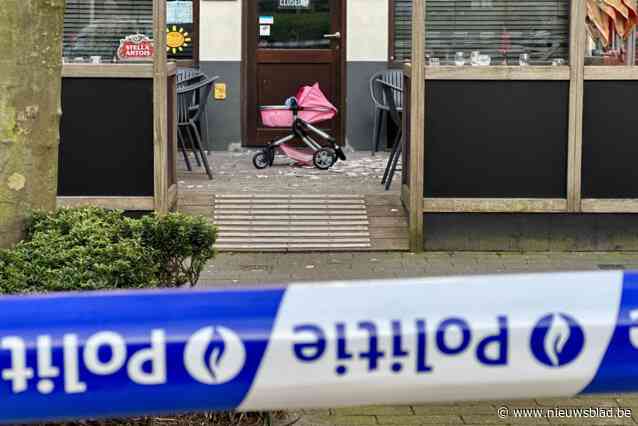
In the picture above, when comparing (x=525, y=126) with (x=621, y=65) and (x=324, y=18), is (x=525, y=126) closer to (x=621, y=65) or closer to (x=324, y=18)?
(x=621, y=65)

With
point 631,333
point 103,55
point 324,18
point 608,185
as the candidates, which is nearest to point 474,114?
point 608,185

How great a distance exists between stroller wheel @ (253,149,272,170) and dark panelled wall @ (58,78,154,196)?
279 cm

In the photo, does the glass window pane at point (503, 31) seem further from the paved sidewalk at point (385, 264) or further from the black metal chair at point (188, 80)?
the black metal chair at point (188, 80)

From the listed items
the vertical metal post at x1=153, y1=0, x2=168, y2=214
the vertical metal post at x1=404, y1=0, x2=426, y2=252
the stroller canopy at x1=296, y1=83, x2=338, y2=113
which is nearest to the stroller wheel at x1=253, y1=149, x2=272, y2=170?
the stroller canopy at x1=296, y1=83, x2=338, y2=113

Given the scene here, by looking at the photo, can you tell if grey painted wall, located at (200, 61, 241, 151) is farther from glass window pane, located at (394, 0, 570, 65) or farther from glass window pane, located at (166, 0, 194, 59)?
glass window pane, located at (394, 0, 570, 65)

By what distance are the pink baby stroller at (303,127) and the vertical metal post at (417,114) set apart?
2720 millimetres

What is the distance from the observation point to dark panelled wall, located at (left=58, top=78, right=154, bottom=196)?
994cm

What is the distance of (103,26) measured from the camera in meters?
10.1

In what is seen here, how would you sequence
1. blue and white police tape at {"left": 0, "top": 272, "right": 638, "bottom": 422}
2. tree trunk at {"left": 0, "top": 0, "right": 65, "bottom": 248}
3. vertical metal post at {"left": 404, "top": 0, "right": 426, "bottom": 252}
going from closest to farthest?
blue and white police tape at {"left": 0, "top": 272, "right": 638, "bottom": 422}, tree trunk at {"left": 0, "top": 0, "right": 65, "bottom": 248}, vertical metal post at {"left": 404, "top": 0, "right": 426, "bottom": 252}

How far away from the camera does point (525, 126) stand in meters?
9.98

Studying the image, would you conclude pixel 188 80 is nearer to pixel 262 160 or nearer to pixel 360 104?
pixel 262 160

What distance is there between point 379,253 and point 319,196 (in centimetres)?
95

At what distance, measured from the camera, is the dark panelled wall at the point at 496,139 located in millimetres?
9930

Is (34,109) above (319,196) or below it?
above
